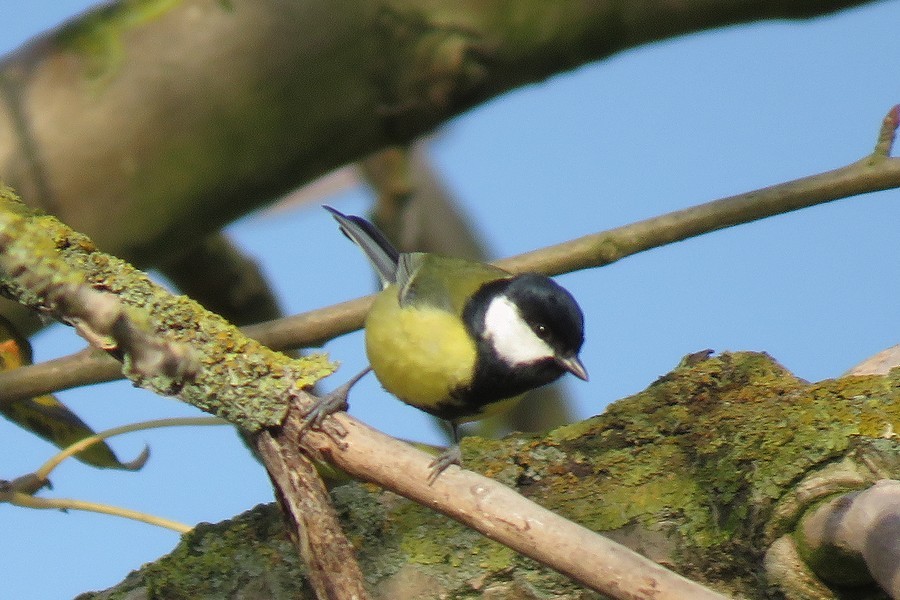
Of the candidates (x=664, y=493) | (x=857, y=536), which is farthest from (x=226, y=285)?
(x=857, y=536)

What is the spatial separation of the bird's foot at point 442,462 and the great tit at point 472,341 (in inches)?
23.8

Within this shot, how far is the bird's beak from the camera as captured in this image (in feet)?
7.64

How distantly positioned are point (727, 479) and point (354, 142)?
124 cm

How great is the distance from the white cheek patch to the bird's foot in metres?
0.68

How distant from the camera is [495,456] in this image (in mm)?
1764

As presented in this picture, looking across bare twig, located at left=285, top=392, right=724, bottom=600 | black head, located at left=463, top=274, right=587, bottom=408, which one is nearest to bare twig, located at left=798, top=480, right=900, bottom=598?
bare twig, located at left=285, top=392, right=724, bottom=600

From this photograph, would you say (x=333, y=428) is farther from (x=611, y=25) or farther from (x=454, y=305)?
(x=611, y=25)

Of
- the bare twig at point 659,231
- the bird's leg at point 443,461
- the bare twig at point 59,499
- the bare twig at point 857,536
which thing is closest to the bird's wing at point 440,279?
the bare twig at point 659,231

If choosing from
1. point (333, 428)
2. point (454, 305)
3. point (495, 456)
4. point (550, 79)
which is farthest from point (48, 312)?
point (550, 79)

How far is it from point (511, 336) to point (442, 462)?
94 centimetres

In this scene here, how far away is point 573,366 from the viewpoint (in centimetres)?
233

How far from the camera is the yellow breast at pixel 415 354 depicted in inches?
86.6

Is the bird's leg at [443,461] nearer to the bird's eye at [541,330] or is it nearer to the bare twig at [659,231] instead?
the bare twig at [659,231]

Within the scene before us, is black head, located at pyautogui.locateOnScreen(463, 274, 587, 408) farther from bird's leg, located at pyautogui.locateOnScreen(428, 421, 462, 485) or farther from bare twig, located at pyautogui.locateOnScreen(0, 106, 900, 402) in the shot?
bird's leg, located at pyautogui.locateOnScreen(428, 421, 462, 485)
